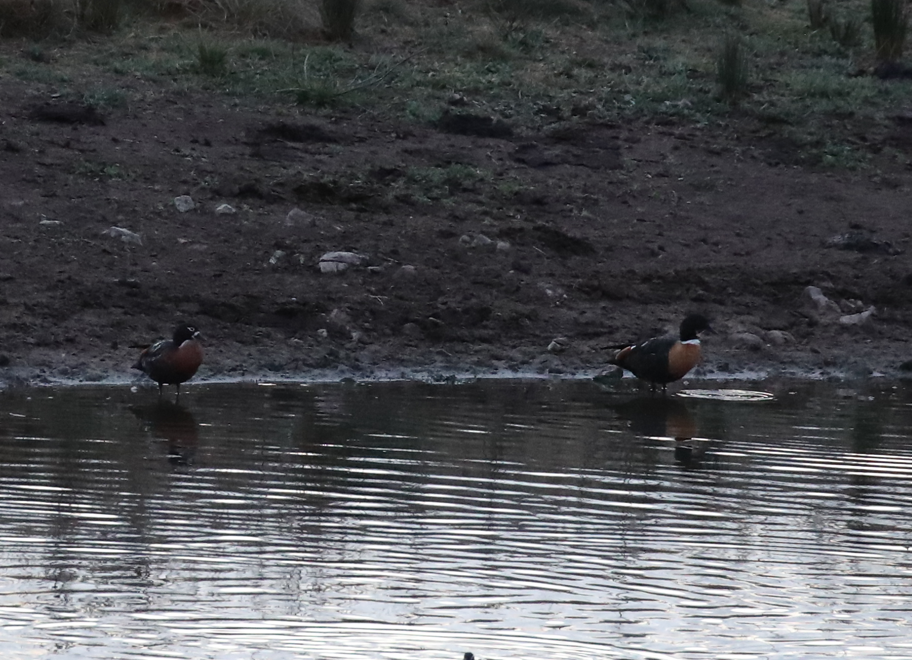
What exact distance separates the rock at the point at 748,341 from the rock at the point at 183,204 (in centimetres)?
402

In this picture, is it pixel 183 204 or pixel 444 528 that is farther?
pixel 183 204

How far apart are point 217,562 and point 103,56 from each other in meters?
10.1

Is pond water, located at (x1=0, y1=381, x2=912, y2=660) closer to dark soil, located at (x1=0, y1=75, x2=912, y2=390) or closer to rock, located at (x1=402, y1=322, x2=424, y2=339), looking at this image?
dark soil, located at (x1=0, y1=75, x2=912, y2=390)

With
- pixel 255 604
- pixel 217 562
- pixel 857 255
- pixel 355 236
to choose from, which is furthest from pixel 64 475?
pixel 857 255

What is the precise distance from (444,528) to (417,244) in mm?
6213

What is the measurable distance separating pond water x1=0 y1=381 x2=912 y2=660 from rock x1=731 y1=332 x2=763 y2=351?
6.27ft

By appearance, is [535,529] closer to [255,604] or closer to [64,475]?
[255,604]

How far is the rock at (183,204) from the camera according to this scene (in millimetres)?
12367

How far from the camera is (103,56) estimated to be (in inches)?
593

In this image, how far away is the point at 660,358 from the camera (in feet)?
35.5

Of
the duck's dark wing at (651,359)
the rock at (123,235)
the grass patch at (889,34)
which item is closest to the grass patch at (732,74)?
the grass patch at (889,34)

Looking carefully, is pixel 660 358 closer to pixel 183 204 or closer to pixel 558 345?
pixel 558 345

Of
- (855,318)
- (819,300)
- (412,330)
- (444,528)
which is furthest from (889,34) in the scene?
(444,528)

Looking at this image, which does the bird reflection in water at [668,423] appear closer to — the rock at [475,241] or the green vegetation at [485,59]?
the rock at [475,241]
